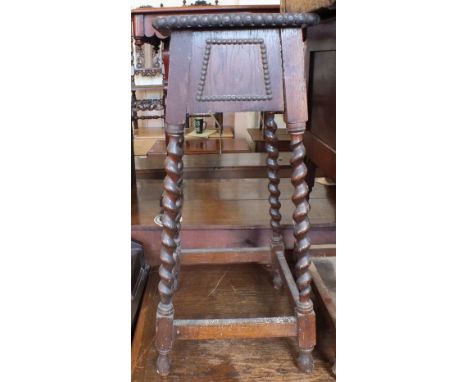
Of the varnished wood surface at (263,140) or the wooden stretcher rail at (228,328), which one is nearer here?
the wooden stretcher rail at (228,328)

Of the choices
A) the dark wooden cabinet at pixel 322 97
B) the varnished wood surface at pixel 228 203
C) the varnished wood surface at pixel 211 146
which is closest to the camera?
the dark wooden cabinet at pixel 322 97

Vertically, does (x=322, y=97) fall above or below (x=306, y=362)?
above

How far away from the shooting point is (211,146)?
3277mm

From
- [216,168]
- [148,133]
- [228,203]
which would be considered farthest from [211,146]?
[228,203]

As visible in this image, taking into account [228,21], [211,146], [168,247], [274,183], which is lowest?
[168,247]

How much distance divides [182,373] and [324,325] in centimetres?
40

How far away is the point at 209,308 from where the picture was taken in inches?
47.1

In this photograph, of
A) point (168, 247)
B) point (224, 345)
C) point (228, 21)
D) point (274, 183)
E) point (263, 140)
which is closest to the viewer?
point (228, 21)

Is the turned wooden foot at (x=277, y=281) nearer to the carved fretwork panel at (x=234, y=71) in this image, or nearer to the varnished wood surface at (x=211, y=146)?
the carved fretwork panel at (x=234, y=71)

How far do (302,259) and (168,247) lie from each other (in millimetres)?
290

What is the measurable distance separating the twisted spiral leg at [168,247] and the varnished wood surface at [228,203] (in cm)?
64

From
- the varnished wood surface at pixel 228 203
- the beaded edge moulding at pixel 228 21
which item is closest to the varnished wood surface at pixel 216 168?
the varnished wood surface at pixel 228 203

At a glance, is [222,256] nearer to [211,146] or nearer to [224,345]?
[224,345]

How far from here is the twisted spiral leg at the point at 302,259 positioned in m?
0.90
